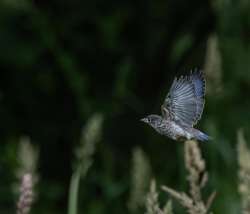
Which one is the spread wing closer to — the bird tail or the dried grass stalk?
the bird tail

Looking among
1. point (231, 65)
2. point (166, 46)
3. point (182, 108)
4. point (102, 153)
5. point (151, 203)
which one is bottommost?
point (151, 203)

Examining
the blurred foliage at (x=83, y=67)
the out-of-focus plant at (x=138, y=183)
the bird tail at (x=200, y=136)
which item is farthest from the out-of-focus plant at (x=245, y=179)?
the blurred foliage at (x=83, y=67)

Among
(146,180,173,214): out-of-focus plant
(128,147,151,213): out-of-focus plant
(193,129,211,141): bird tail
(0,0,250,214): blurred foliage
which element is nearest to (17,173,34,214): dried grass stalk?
(146,180,173,214): out-of-focus plant

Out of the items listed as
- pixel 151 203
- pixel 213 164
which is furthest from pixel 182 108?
pixel 213 164

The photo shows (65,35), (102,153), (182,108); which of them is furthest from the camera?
(65,35)

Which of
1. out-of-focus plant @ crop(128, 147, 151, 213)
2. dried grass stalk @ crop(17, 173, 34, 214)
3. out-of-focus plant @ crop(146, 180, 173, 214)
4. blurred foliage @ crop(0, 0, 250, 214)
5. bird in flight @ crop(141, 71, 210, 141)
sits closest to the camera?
out-of-focus plant @ crop(146, 180, 173, 214)

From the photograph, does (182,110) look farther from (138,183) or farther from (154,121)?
(138,183)

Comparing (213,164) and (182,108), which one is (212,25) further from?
(182,108)

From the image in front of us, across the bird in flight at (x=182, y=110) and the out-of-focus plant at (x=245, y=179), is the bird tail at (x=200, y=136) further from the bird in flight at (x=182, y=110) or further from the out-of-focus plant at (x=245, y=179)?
the out-of-focus plant at (x=245, y=179)
